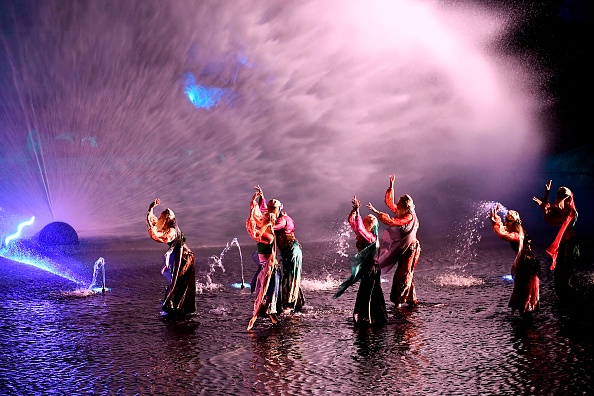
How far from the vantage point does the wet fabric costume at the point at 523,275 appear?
1076 centimetres

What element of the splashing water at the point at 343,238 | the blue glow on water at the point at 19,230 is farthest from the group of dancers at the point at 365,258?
the blue glow on water at the point at 19,230

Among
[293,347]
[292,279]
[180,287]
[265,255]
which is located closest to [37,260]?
[180,287]

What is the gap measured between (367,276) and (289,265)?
1.90 metres

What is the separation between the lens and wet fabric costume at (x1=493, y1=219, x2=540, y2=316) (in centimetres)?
1076

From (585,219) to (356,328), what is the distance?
862 inches

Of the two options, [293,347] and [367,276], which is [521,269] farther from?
[293,347]

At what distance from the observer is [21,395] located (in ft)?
23.4

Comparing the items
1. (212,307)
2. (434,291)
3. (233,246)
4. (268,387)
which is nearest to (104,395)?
(268,387)

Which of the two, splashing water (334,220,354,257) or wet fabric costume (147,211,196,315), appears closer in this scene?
wet fabric costume (147,211,196,315)

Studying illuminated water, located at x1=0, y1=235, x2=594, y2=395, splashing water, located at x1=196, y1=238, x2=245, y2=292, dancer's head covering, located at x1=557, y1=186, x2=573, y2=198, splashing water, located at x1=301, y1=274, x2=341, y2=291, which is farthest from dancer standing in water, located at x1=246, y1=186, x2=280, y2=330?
dancer's head covering, located at x1=557, y1=186, x2=573, y2=198

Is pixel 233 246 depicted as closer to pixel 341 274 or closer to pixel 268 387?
pixel 341 274

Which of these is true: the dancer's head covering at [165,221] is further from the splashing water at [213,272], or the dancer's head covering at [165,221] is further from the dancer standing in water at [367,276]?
the splashing water at [213,272]

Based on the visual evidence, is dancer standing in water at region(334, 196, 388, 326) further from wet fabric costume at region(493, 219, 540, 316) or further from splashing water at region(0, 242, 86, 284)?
splashing water at region(0, 242, 86, 284)

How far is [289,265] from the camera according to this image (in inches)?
478
